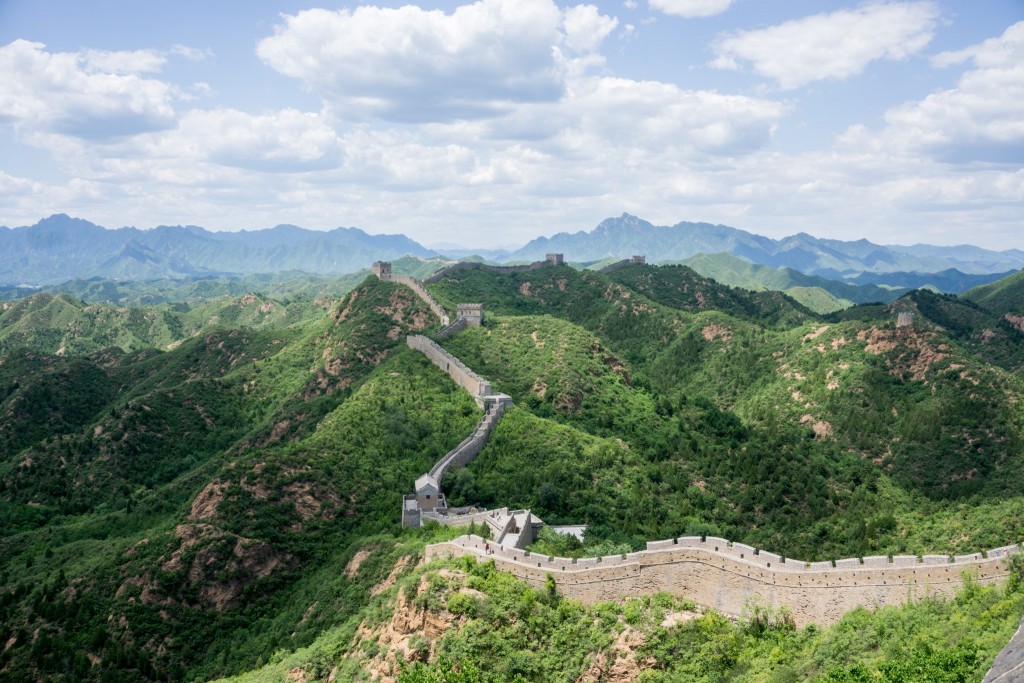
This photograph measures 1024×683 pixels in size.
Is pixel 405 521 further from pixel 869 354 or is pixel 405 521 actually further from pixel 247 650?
pixel 869 354

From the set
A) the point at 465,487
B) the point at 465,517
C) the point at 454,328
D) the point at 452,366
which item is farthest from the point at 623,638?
the point at 454,328

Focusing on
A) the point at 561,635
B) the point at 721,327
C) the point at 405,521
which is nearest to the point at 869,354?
the point at 721,327

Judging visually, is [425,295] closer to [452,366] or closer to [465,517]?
[452,366]

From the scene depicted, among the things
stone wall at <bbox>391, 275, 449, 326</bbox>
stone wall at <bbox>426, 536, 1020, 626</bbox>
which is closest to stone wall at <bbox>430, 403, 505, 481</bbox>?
stone wall at <bbox>426, 536, 1020, 626</bbox>

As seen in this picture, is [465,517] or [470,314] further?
[470,314]

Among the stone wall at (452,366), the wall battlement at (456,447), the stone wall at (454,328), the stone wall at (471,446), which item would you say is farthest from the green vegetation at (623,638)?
the stone wall at (454,328)

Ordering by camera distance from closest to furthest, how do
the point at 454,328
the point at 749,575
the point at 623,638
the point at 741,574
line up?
the point at 623,638
the point at 749,575
the point at 741,574
the point at 454,328

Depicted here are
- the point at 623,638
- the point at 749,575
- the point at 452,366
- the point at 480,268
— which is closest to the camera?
the point at 623,638
